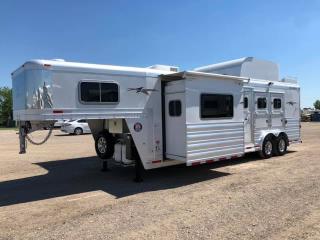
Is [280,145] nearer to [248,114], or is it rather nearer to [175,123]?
[248,114]

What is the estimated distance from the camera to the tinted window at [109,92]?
747cm

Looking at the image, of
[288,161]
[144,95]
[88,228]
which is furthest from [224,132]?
[88,228]

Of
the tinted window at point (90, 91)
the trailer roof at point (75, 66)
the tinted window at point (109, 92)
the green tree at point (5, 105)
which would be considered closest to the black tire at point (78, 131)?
the trailer roof at point (75, 66)

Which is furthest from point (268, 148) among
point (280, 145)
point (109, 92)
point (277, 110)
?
point (109, 92)

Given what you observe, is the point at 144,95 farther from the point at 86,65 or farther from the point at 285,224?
the point at 285,224

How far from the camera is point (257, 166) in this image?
9922 mm

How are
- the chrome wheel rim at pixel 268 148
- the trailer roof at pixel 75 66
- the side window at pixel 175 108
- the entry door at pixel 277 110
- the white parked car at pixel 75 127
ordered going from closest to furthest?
the trailer roof at pixel 75 66 < the side window at pixel 175 108 < the chrome wheel rim at pixel 268 148 < the entry door at pixel 277 110 < the white parked car at pixel 75 127

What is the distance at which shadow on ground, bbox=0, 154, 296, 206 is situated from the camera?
24.0 feet

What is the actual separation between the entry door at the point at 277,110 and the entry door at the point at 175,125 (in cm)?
482

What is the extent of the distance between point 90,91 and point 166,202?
2.96 metres

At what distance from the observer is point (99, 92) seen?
7410mm

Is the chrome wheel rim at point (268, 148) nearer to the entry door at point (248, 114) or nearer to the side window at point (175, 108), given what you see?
the entry door at point (248, 114)

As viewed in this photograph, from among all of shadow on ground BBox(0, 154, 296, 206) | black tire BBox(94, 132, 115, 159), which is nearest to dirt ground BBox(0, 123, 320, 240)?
shadow on ground BBox(0, 154, 296, 206)

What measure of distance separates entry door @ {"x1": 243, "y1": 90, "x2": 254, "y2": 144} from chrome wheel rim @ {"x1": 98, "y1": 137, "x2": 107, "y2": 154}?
449cm
